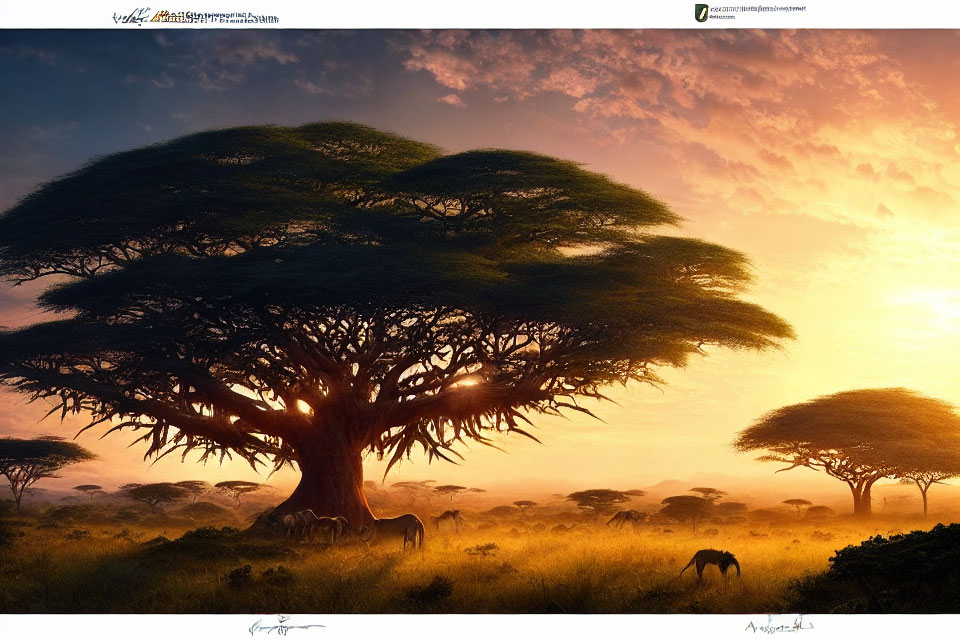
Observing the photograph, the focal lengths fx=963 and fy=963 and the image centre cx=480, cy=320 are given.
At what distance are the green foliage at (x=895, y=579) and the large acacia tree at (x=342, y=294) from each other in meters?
6.74

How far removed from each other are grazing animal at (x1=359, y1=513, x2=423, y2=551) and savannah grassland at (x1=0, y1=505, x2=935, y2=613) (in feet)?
0.98

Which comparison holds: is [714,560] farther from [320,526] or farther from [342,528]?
[342,528]

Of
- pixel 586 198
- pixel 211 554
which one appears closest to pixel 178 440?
pixel 211 554

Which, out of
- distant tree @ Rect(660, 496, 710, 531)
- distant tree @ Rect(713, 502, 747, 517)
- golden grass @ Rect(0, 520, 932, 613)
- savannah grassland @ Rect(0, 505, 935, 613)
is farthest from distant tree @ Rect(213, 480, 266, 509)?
golden grass @ Rect(0, 520, 932, 613)

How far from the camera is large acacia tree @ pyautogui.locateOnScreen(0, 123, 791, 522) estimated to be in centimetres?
2089

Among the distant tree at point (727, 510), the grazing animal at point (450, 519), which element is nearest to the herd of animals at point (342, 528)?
the grazing animal at point (450, 519)

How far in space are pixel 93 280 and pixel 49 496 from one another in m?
53.3

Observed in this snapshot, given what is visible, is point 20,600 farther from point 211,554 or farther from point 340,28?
point 340,28

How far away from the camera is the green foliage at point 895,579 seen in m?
14.2

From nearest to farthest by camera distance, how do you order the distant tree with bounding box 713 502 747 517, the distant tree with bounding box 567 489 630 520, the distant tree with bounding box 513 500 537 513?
the distant tree with bounding box 567 489 630 520 → the distant tree with bounding box 713 502 747 517 → the distant tree with bounding box 513 500 537 513

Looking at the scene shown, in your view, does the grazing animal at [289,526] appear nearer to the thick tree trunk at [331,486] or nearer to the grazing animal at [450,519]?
the thick tree trunk at [331,486]

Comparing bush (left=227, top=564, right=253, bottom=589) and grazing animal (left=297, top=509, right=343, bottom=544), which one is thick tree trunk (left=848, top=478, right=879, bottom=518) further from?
bush (left=227, top=564, right=253, bottom=589)

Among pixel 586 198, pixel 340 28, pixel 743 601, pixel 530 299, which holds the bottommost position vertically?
pixel 743 601

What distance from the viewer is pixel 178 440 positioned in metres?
25.4
